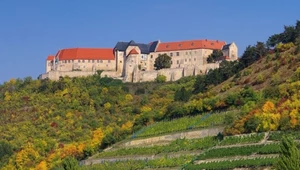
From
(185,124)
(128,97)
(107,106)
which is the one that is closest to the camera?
(185,124)

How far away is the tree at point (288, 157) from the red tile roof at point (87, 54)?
259 feet

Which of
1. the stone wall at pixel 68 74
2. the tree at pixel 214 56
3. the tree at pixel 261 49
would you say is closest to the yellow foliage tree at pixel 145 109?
the tree at pixel 261 49

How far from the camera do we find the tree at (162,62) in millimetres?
107062

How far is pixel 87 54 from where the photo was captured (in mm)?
114500

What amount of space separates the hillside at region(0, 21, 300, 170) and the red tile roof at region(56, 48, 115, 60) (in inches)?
396

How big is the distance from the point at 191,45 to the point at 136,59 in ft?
29.5

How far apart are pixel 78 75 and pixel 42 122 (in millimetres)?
23489

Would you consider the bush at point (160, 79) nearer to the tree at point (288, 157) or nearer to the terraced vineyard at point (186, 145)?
the terraced vineyard at point (186, 145)

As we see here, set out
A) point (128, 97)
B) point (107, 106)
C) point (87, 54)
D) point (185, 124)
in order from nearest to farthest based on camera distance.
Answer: point (185, 124)
point (107, 106)
point (128, 97)
point (87, 54)

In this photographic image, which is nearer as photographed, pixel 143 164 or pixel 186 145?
pixel 143 164

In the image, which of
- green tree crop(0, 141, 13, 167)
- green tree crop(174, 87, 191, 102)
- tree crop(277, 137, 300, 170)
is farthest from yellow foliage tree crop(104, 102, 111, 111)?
tree crop(277, 137, 300, 170)

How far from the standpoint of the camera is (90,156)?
205 feet

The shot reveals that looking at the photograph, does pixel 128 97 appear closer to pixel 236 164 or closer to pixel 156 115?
pixel 156 115

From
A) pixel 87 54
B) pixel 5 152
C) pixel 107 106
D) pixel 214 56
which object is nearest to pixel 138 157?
pixel 5 152
